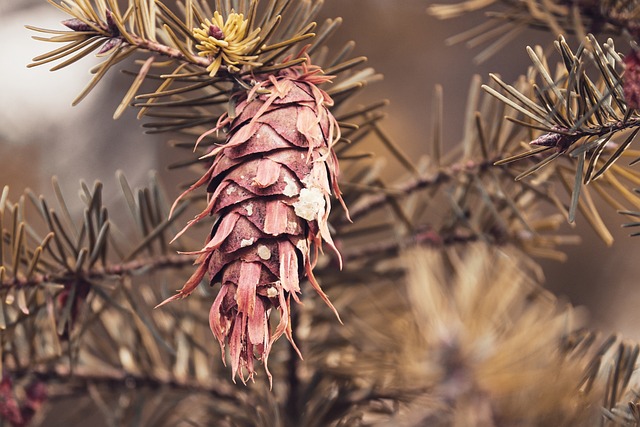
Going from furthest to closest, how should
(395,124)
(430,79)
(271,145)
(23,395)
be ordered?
(430,79) → (395,124) → (23,395) → (271,145)

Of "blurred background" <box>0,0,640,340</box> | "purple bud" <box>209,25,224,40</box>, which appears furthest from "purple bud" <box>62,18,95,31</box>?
"blurred background" <box>0,0,640,340</box>

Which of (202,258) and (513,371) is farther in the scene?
(513,371)

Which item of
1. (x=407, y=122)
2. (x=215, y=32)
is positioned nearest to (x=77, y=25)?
(x=215, y=32)

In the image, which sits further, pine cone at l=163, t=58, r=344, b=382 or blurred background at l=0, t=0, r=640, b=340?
blurred background at l=0, t=0, r=640, b=340

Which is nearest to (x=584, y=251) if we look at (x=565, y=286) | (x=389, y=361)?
(x=565, y=286)

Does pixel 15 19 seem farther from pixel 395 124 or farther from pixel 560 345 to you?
pixel 560 345

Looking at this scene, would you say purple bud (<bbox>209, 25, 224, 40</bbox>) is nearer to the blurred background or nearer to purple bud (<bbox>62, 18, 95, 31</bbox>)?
purple bud (<bbox>62, 18, 95, 31</bbox>)
